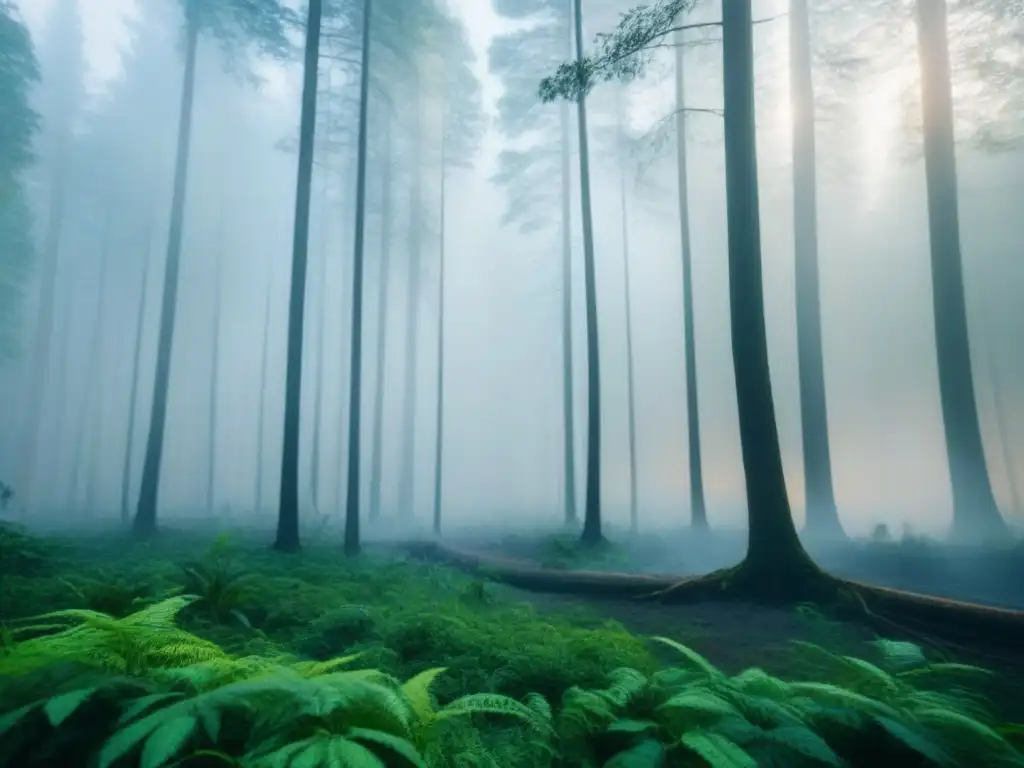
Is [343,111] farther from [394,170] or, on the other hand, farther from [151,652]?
[151,652]

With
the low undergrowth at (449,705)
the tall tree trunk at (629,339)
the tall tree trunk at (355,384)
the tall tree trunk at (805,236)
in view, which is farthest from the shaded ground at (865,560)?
the tall tree trunk at (629,339)

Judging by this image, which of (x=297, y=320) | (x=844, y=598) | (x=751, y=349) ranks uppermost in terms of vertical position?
(x=297, y=320)

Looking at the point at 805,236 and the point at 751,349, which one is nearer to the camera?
the point at 751,349

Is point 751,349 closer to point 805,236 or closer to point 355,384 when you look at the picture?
point 355,384

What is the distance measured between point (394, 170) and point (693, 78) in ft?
43.4

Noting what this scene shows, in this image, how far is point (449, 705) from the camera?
8.81 ft

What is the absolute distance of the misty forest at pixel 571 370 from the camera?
2641 mm

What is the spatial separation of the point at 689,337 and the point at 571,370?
584cm

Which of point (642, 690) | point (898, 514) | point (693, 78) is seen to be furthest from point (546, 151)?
point (642, 690)

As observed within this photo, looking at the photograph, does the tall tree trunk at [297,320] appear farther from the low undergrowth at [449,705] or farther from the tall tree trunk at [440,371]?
the tall tree trunk at [440,371]

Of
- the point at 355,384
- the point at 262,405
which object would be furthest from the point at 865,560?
the point at 262,405

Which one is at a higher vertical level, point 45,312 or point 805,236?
point 45,312

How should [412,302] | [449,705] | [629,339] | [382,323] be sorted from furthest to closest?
[412,302] < [382,323] < [629,339] < [449,705]

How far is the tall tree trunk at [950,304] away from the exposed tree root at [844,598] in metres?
6.37
